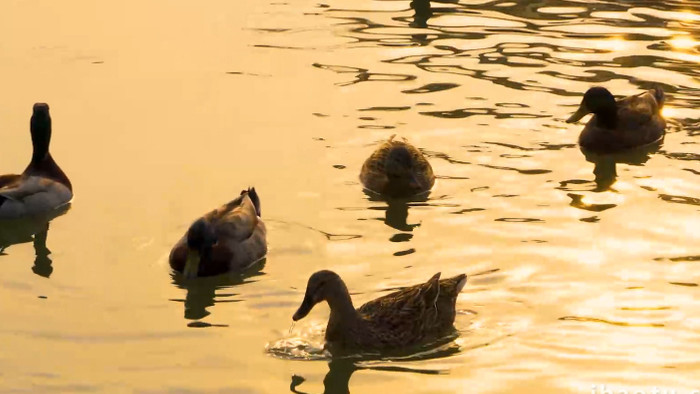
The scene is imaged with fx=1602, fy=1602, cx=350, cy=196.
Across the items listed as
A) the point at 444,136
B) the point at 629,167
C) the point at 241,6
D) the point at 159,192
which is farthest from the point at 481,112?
the point at 241,6

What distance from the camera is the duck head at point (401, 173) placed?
1708 centimetres

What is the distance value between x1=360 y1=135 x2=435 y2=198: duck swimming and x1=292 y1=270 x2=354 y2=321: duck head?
4418 mm

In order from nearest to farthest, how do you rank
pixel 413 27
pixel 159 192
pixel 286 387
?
pixel 286 387 < pixel 159 192 < pixel 413 27

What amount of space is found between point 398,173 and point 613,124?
3.34m

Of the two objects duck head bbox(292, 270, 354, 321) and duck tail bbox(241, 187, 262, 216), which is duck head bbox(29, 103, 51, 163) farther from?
duck head bbox(292, 270, 354, 321)

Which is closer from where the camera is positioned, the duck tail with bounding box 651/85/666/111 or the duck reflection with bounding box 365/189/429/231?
the duck reflection with bounding box 365/189/429/231

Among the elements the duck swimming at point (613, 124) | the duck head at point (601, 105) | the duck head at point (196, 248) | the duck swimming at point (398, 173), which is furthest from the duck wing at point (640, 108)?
the duck head at point (196, 248)

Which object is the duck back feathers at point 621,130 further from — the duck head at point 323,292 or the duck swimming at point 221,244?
the duck head at point 323,292

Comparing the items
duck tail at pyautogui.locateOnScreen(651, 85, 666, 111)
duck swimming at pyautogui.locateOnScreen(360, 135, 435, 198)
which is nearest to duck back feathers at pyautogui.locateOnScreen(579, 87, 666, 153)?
duck tail at pyautogui.locateOnScreen(651, 85, 666, 111)

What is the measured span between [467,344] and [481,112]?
7594mm

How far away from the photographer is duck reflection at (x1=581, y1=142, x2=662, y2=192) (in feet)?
59.2

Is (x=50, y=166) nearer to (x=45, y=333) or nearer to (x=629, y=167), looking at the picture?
(x=45, y=333)

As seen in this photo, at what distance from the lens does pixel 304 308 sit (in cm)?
1281

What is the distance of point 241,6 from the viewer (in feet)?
85.7
